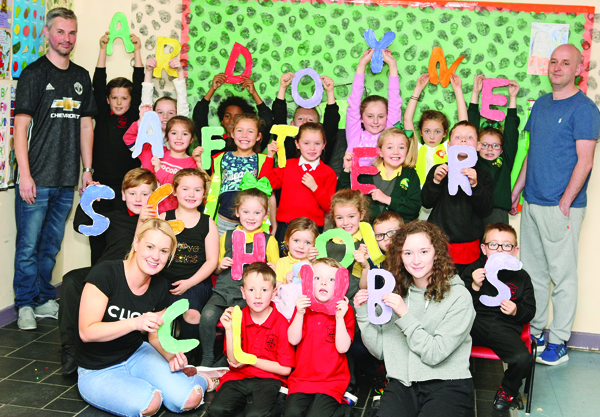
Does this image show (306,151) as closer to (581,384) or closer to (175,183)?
(175,183)

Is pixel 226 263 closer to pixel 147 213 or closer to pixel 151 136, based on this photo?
pixel 147 213

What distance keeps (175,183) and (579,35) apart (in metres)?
3.30

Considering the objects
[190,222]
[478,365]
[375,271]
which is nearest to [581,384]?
[478,365]

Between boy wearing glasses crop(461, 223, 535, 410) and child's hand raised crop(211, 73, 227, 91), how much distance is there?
250 centimetres

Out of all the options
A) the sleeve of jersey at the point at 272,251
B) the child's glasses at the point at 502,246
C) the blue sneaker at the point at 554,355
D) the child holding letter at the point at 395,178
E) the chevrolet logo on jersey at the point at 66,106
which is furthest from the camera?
the chevrolet logo on jersey at the point at 66,106

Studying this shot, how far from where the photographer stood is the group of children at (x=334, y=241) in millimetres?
3197

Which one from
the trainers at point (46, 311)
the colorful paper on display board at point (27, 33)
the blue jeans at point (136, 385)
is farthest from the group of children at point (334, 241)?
the trainers at point (46, 311)

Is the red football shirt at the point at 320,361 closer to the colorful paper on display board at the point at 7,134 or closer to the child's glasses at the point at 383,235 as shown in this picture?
the child's glasses at the point at 383,235

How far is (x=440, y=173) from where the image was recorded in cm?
411

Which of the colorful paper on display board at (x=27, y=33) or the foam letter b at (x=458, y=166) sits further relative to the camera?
the colorful paper on display board at (x=27, y=33)

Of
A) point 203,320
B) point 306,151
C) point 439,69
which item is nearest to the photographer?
point 203,320

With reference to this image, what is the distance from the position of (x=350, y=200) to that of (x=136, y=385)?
1.75 metres

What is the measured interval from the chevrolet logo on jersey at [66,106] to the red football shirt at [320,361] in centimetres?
263

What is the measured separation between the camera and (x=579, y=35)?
471 cm
